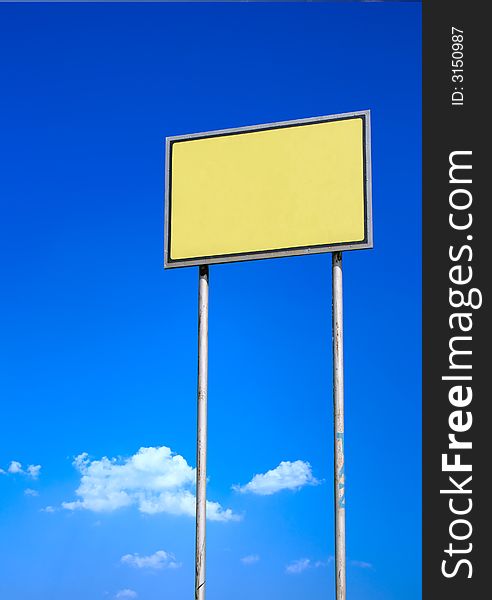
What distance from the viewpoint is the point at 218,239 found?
38.0 feet

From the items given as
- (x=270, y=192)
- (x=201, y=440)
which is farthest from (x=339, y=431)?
(x=270, y=192)

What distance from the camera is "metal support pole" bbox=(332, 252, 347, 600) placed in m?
10.3

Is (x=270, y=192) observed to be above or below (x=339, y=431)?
above

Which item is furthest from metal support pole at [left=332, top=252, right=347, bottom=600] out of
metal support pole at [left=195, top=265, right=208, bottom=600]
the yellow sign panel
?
metal support pole at [left=195, top=265, right=208, bottom=600]

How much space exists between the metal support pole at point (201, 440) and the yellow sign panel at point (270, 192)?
1.59ft

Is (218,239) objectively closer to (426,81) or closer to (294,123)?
(294,123)

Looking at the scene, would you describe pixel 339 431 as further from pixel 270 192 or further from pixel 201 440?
pixel 270 192

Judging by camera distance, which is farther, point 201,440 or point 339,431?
point 201,440

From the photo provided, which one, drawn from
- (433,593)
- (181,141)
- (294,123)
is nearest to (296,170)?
(294,123)

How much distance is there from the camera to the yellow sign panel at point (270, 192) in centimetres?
1109

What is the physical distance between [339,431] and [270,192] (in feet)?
9.62

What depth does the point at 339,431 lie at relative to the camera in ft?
34.3

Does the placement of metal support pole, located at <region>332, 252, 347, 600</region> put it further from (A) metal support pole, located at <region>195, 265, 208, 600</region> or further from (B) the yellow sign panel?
(A) metal support pole, located at <region>195, 265, 208, 600</region>

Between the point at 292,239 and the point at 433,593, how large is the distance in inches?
167
